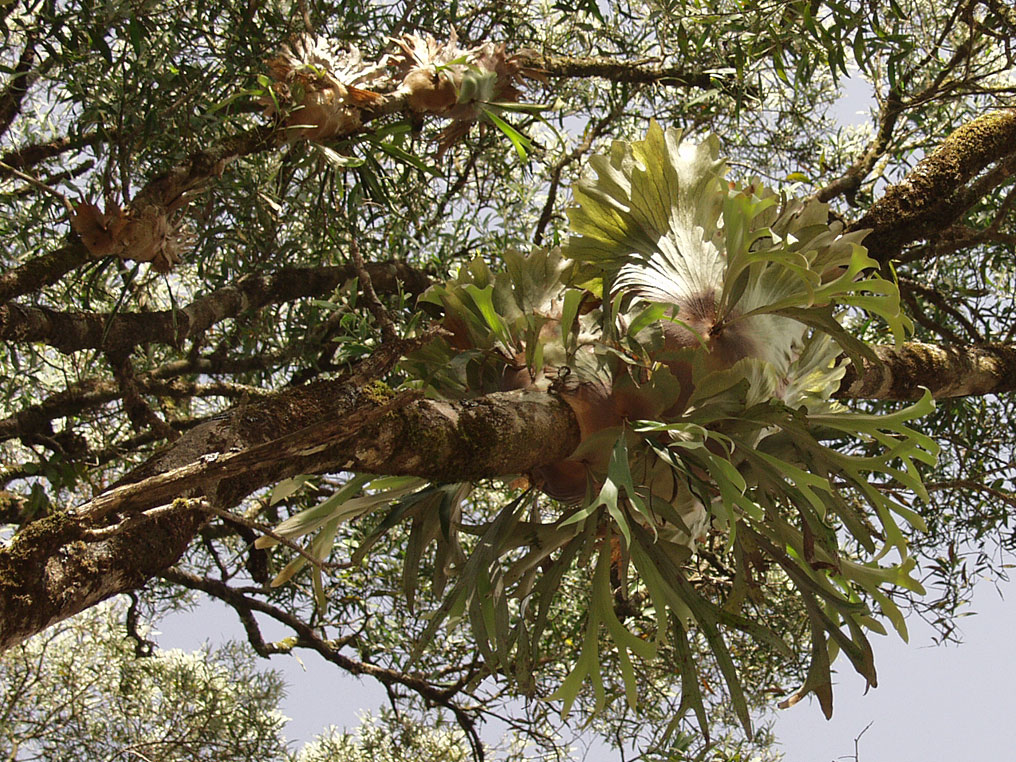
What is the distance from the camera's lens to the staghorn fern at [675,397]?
1.51 m

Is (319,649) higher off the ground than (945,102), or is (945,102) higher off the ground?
(945,102)

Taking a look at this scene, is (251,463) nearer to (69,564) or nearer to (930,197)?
(69,564)

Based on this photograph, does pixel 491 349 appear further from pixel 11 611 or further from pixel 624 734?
pixel 624 734

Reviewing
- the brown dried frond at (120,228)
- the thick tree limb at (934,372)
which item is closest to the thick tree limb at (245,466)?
the brown dried frond at (120,228)

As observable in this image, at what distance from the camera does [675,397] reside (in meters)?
1.51

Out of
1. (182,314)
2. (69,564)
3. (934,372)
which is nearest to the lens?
(69,564)

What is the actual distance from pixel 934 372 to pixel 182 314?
1925 mm

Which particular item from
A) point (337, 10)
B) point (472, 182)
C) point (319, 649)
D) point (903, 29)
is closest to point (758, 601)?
point (337, 10)

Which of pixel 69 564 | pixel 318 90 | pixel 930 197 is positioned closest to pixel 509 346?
pixel 318 90

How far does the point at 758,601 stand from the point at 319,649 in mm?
2172

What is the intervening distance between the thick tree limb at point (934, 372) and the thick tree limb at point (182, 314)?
1.13 metres

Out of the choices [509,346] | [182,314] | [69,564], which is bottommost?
[69,564]

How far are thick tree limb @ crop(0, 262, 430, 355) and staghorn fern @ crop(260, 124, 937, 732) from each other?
2.47 feet

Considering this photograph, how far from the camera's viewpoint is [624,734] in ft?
12.0
